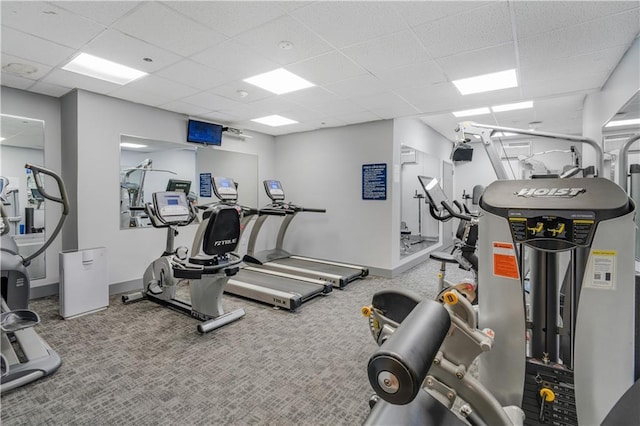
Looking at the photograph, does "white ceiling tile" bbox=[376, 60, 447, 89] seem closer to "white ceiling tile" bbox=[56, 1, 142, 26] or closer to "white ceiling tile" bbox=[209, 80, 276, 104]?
"white ceiling tile" bbox=[209, 80, 276, 104]

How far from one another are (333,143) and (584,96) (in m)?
3.82

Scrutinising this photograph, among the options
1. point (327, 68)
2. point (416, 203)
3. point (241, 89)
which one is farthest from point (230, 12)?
point (416, 203)

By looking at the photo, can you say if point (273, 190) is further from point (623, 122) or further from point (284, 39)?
point (623, 122)

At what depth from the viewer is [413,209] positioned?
844cm

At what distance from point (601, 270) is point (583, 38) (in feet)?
7.83

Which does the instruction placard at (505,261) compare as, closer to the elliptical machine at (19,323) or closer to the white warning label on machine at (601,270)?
the white warning label on machine at (601,270)

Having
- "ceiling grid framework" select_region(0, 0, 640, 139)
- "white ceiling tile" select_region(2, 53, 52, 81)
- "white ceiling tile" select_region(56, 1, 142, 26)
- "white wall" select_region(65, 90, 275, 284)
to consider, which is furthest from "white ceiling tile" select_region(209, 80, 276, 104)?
"white ceiling tile" select_region(2, 53, 52, 81)

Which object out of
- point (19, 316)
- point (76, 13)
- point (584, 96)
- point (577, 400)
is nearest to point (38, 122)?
point (76, 13)

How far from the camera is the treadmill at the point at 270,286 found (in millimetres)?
3891

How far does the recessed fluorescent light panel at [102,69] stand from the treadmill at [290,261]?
2594mm

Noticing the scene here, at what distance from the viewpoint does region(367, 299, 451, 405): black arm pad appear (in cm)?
73

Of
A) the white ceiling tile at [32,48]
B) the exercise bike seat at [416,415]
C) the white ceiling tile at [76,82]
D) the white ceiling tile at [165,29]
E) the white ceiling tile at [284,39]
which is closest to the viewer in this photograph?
the exercise bike seat at [416,415]

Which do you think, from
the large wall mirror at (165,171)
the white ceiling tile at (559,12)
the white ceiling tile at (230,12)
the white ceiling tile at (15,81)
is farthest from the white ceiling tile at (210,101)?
the white ceiling tile at (559,12)

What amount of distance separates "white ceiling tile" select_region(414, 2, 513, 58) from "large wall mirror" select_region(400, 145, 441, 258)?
4.62 metres
